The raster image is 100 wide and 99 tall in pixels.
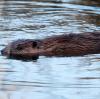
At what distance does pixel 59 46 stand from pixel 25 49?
1.90ft

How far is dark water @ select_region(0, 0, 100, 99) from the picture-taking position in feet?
18.8

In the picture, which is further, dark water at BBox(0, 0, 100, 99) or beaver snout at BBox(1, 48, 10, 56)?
beaver snout at BBox(1, 48, 10, 56)

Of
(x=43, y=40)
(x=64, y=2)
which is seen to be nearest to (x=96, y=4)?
(x=64, y=2)

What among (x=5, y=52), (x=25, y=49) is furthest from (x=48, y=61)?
(x=25, y=49)

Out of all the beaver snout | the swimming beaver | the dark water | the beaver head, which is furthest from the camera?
the swimming beaver

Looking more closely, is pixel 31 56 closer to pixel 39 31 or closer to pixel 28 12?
pixel 39 31

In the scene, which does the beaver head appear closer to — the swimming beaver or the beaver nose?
the swimming beaver

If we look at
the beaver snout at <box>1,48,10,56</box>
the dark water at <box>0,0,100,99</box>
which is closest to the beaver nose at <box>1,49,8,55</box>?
the beaver snout at <box>1,48,10,56</box>

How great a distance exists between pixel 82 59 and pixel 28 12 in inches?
154

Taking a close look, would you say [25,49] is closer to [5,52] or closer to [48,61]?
[5,52]

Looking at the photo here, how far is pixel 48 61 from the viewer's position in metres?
7.45

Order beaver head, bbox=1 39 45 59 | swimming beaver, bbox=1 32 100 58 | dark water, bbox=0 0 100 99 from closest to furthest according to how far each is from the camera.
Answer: dark water, bbox=0 0 100 99 < beaver head, bbox=1 39 45 59 < swimming beaver, bbox=1 32 100 58

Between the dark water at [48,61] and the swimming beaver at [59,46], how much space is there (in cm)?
32

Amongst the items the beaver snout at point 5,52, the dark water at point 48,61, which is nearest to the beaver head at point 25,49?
the beaver snout at point 5,52
